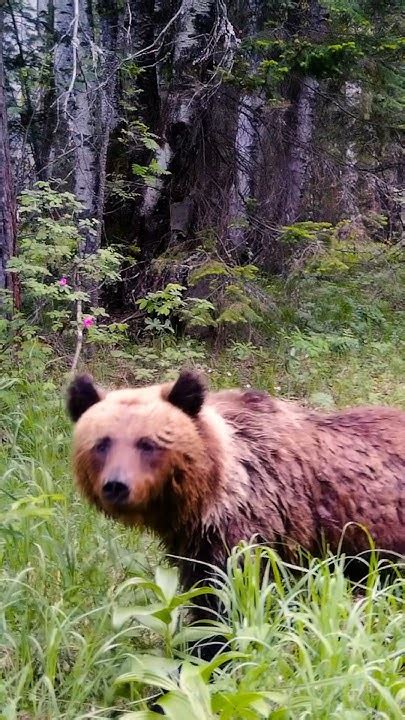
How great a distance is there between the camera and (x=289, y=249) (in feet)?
30.7

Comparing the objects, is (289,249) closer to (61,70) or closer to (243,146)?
(243,146)

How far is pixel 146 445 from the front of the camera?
3117mm

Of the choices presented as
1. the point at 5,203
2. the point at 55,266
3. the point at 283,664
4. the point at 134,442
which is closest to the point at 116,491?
the point at 134,442

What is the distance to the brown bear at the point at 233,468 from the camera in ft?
10.4

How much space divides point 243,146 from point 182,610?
7.17 meters

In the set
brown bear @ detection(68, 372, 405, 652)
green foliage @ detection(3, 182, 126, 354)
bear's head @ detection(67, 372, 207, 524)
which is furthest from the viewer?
green foliage @ detection(3, 182, 126, 354)

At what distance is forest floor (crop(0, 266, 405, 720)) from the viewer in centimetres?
246

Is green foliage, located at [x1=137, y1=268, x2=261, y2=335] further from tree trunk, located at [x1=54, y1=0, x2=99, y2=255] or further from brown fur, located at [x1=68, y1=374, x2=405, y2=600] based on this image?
brown fur, located at [x1=68, y1=374, x2=405, y2=600]

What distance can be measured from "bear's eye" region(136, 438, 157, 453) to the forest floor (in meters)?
0.37

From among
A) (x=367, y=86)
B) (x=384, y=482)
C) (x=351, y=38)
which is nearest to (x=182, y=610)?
(x=384, y=482)

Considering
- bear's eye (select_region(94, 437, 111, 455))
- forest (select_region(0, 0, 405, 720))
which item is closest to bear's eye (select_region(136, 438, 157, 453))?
bear's eye (select_region(94, 437, 111, 455))

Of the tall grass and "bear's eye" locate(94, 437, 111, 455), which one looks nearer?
the tall grass

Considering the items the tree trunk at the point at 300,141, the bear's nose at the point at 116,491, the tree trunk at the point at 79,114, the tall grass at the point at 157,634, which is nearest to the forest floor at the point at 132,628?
the tall grass at the point at 157,634

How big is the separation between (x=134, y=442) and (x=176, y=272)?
5.34 meters
